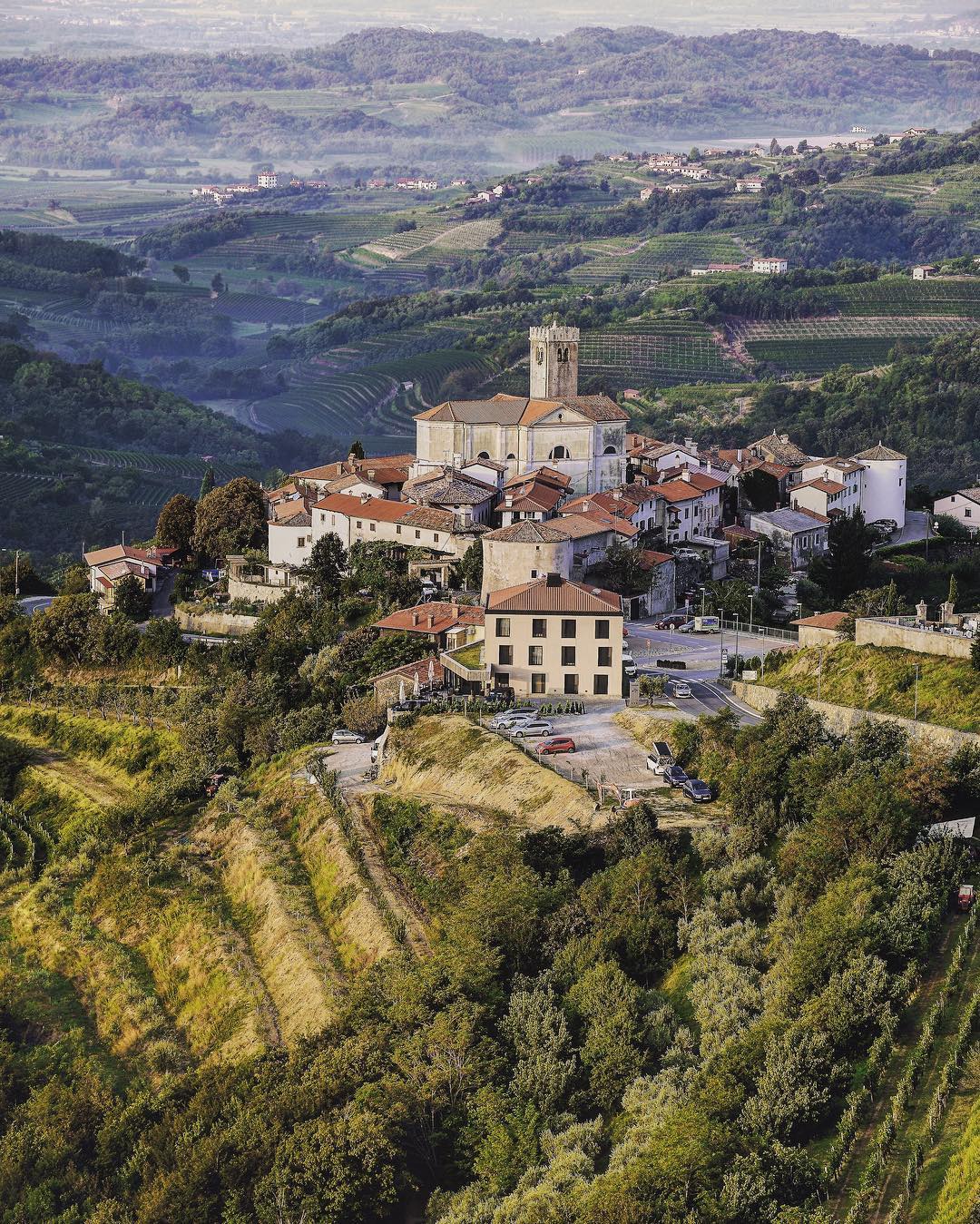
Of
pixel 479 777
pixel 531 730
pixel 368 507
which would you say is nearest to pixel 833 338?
pixel 368 507

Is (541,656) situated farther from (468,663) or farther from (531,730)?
(531,730)

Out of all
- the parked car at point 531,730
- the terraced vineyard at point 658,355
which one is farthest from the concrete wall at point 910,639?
the terraced vineyard at point 658,355

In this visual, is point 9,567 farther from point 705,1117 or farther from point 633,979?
point 705,1117

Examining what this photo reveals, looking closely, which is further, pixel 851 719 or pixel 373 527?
pixel 373 527

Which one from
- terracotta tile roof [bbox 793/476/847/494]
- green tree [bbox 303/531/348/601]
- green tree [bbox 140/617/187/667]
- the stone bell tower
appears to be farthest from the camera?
the stone bell tower

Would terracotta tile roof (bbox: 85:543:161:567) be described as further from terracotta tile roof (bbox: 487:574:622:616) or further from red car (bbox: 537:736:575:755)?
red car (bbox: 537:736:575:755)

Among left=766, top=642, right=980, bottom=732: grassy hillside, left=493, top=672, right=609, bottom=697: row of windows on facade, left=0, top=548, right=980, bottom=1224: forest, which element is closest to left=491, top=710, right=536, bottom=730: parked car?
left=0, top=548, right=980, bottom=1224: forest
